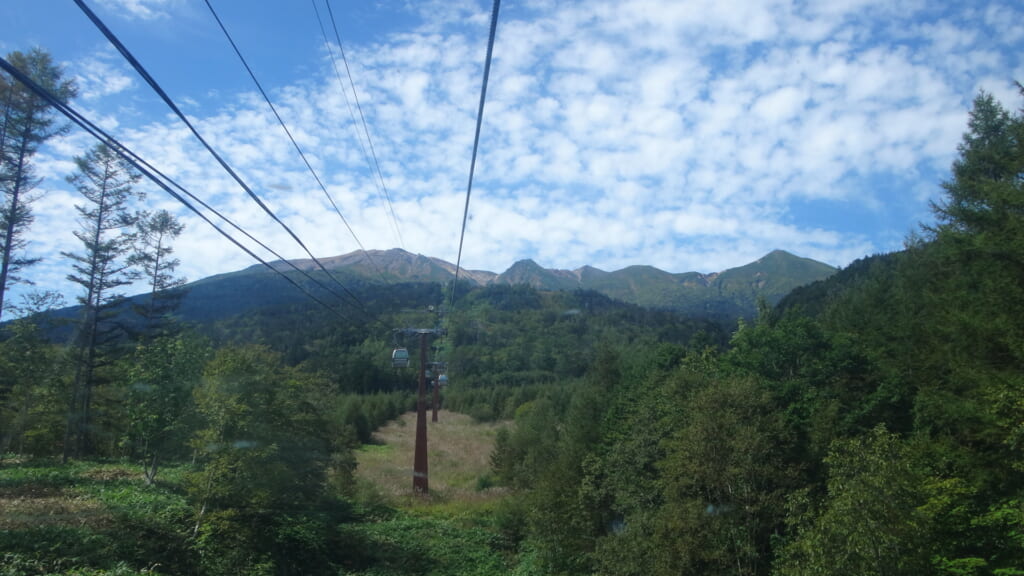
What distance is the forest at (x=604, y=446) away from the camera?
15883 mm

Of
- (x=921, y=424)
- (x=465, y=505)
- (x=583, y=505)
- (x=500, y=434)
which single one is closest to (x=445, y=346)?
(x=500, y=434)

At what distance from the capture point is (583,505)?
86.0ft

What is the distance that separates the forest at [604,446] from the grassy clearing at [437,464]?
181 cm

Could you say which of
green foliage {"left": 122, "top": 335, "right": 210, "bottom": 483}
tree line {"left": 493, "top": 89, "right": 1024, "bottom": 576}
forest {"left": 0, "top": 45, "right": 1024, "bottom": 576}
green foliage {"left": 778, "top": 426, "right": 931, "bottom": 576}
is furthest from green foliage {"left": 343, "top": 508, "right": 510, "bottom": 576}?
green foliage {"left": 778, "top": 426, "right": 931, "bottom": 576}

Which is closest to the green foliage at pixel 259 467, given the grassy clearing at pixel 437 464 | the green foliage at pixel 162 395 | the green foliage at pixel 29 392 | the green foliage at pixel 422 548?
the green foliage at pixel 422 548

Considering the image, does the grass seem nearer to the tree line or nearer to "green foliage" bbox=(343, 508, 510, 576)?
"green foliage" bbox=(343, 508, 510, 576)

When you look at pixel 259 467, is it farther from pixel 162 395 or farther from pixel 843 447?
pixel 843 447

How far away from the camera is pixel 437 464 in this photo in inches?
2021

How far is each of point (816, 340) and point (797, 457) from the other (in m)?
7.02

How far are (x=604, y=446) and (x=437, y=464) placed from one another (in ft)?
75.6

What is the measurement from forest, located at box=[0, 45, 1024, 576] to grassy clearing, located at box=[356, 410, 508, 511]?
181cm

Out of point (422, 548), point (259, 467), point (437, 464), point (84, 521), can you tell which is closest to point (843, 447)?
point (259, 467)

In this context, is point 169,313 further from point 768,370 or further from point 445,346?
point 768,370

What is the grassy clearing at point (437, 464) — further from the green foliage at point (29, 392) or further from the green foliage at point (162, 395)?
the green foliage at point (29, 392)
